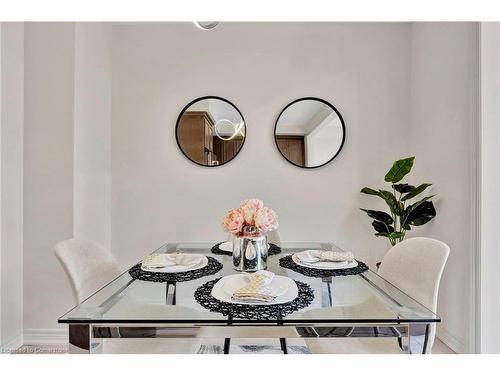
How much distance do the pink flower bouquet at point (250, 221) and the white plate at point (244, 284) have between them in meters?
0.21

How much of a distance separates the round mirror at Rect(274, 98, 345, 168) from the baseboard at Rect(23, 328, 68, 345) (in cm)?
223

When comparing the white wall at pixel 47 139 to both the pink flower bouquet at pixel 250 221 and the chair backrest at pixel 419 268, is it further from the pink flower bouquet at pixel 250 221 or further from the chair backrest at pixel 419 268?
the chair backrest at pixel 419 268

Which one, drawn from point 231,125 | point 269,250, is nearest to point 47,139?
point 231,125

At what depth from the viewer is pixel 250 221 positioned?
1403mm

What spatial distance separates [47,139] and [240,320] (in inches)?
79.2

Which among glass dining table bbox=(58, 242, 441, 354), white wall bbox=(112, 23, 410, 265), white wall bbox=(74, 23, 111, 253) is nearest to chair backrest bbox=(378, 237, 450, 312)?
glass dining table bbox=(58, 242, 441, 354)

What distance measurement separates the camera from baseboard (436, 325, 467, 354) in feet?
6.70

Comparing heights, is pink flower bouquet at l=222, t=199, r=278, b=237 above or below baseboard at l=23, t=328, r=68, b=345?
above

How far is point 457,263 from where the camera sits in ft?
6.88

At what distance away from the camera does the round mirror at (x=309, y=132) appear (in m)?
2.72

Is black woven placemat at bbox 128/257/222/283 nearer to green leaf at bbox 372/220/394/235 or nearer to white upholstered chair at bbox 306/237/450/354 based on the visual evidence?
white upholstered chair at bbox 306/237/450/354

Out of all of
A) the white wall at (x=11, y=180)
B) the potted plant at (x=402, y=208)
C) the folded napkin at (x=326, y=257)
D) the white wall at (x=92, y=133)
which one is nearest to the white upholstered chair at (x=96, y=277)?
the folded napkin at (x=326, y=257)
